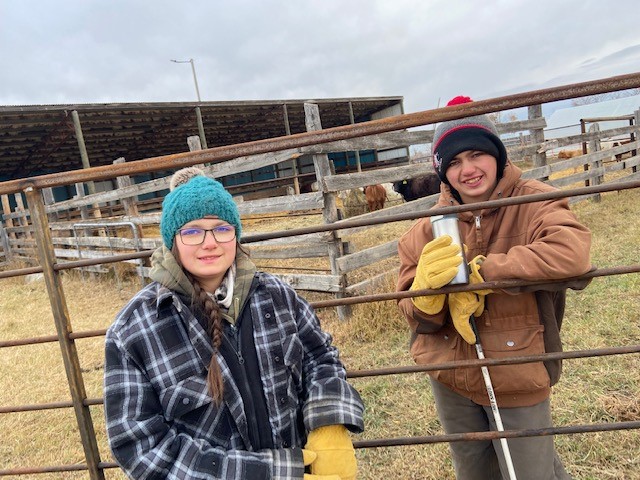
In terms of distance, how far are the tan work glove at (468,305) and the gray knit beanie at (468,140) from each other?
364 mm

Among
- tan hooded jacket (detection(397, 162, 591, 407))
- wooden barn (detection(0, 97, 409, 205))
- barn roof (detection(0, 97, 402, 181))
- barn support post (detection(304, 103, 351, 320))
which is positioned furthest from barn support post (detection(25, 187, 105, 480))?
barn roof (detection(0, 97, 402, 181))

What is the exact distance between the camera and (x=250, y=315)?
1350 millimetres

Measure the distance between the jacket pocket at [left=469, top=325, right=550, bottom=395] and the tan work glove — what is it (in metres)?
0.09

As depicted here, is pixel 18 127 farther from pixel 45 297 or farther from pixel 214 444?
pixel 214 444

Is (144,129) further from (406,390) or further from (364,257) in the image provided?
(406,390)

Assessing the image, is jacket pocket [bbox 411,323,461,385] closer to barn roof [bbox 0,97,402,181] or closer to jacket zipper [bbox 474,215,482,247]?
jacket zipper [bbox 474,215,482,247]

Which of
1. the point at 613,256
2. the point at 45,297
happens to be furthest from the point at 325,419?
the point at 45,297

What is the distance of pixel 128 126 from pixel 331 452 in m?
15.5

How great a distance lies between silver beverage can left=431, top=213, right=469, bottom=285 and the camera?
1400 millimetres

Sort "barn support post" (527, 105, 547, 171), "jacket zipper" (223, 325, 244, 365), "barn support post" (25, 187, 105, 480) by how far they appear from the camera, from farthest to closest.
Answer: "barn support post" (527, 105, 547, 171) < "barn support post" (25, 187, 105, 480) < "jacket zipper" (223, 325, 244, 365)

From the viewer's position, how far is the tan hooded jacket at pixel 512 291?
133 cm

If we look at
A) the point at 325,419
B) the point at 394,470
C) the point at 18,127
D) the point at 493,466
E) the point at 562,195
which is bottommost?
the point at 394,470

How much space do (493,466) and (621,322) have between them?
95.8 inches

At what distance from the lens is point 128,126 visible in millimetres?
14758
